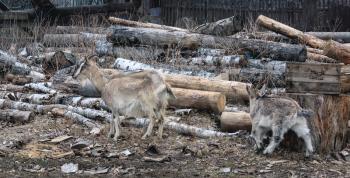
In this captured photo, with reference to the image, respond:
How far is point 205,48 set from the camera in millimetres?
15133

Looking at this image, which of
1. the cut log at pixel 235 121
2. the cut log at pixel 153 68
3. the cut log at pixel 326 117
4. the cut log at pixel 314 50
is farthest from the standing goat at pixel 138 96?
the cut log at pixel 314 50

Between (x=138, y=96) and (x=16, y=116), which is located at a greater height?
(x=138, y=96)

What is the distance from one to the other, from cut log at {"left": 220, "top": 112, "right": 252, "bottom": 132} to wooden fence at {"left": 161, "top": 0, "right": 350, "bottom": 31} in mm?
9310

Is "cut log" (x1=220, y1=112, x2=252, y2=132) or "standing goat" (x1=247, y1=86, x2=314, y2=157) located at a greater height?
"standing goat" (x1=247, y1=86, x2=314, y2=157)

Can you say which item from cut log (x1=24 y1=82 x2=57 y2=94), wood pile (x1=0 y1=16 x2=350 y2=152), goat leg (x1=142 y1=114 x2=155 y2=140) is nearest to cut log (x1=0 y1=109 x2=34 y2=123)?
wood pile (x1=0 y1=16 x2=350 y2=152)

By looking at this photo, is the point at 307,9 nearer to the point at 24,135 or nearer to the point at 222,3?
the point at 222,3

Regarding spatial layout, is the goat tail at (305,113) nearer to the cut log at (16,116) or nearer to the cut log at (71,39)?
the cut log at (16,116)

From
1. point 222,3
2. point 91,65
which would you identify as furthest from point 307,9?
point 91,65

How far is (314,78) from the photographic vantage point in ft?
30.2

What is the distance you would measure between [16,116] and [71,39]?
6954 millimetres

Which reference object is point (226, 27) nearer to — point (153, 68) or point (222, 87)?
point (153, 68)

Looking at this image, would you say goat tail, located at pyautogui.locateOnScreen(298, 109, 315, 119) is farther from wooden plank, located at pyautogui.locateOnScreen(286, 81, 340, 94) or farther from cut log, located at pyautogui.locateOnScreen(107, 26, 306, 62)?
cut log, located at pyautogui.locateOnScreen(107, 26, 306, 62)

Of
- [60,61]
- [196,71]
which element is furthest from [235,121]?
[60,61]

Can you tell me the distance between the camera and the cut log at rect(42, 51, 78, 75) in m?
14.7
